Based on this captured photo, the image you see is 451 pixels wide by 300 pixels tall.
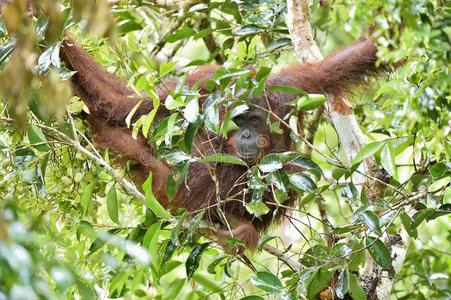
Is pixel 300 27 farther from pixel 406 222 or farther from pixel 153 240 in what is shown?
pixel 153 240

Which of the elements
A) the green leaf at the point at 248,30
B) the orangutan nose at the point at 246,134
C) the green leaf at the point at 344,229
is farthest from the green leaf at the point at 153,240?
the green leaf at the point at 248,30

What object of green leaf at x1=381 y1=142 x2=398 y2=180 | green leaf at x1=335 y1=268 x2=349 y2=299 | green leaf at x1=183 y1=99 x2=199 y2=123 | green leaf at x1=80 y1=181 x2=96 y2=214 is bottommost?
green leaf at x1=335 y1=268 x2=349 y2=299

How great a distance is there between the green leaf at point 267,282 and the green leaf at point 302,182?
15.1 inches

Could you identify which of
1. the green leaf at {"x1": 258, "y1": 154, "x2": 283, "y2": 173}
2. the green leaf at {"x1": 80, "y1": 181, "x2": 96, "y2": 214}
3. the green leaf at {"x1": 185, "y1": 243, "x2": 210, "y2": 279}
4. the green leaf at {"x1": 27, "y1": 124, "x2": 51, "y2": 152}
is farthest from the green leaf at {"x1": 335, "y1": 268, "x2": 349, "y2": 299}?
the green leaf at {"x1": 27, "y1": 124, "x2": 51, "y2": 152}

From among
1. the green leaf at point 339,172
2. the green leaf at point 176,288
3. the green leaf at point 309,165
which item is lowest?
the green leaf at point 176,288

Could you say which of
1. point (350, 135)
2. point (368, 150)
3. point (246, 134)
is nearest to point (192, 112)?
point (368, 150)

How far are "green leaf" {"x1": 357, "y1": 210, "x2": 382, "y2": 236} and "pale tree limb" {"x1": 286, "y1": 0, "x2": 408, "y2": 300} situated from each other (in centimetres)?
56

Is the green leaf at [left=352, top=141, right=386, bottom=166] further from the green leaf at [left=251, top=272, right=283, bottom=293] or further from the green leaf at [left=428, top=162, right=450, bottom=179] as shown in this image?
the green leaf at [left=251, top=272, right=283, bottom=293]

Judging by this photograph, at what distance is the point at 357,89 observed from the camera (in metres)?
4.62

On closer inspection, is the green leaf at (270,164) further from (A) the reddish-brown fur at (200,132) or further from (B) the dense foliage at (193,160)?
(A) the reddish-brown fur at (200,132)

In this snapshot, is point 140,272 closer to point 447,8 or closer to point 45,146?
point 45,146

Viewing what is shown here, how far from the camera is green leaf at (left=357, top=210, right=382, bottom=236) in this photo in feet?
10.7

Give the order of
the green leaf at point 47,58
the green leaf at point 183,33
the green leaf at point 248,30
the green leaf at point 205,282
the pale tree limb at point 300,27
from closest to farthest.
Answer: the green leaf at point 47,58 < the pale tree limb at point 300,27 < the green leaf at point 205,282 < the green leaf at point 183,33 < the green leaf at point 248,30

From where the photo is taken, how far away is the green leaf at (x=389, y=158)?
338 cm
